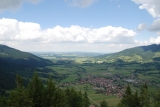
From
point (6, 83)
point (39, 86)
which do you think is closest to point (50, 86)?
point (39, 86)

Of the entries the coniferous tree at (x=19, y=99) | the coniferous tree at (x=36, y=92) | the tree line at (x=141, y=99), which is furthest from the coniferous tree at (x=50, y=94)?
the tree line at (x=141, y=99)

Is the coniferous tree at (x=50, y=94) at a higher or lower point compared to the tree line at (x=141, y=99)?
higher

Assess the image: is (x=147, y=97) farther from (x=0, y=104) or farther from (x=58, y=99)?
(x=0, y=104)

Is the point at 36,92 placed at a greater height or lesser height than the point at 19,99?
greater

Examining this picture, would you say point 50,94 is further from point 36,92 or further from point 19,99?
point 19,99

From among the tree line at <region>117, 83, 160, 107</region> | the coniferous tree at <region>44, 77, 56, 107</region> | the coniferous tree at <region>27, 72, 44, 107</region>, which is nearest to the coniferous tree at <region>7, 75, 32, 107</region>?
the coniferous tree at <region>27, 72, 44, 107</region>

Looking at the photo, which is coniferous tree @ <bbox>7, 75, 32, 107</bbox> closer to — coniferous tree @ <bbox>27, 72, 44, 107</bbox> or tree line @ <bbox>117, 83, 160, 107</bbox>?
coniferous tree @ <bbox>27, 72, 44, 107</bbox>

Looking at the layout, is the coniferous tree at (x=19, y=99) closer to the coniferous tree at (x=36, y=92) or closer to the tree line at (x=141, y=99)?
the coniferous tree at (x=36, y=92)

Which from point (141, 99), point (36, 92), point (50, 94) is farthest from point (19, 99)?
point (141, 99)

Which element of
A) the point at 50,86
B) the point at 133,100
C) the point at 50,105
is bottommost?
the point at 133,100

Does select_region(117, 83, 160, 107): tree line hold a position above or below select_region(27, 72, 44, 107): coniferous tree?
below

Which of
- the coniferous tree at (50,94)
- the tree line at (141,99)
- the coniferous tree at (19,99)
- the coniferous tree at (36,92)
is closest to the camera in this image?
the coniferous tree at (19,99)
